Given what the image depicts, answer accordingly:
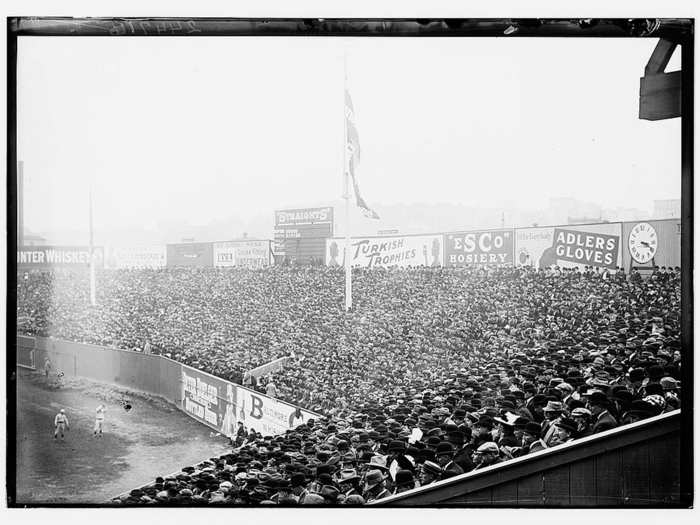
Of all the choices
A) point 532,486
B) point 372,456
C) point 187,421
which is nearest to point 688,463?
point 532,486

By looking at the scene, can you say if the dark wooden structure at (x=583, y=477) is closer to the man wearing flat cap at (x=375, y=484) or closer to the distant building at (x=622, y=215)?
the man wearing flat cap at (x=375, y=484)

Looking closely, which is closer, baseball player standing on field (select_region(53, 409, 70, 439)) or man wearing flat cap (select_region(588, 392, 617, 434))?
man wearing flat cap (select_region(588, 392, 617, 434))

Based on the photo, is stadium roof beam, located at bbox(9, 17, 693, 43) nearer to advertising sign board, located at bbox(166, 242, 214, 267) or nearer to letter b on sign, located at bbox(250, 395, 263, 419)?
advertising sign board, located at bbox(166, 242, 214, 267)

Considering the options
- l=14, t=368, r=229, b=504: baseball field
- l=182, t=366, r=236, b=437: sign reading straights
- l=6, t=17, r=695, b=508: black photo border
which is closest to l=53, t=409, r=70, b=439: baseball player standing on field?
l=14, t=368, r=229, b=504: baseball field

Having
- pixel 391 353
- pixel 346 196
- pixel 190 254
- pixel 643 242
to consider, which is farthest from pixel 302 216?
pixel 643 242

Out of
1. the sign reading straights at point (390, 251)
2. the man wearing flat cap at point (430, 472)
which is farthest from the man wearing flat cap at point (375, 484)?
the sign reading straights at point (390, 251)
